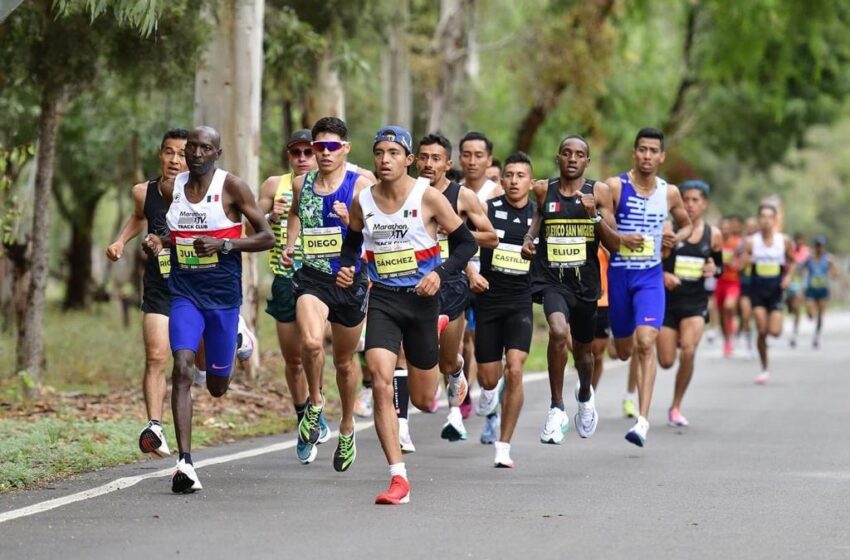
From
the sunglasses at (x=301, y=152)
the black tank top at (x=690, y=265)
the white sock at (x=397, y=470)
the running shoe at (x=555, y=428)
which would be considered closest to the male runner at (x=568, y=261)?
the running shoe at (x=555, y=428)

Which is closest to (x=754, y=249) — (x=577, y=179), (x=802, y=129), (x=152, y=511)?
(x=577, y=179)

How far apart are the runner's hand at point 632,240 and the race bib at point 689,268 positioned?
2.80m

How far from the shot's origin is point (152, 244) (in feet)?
37.4

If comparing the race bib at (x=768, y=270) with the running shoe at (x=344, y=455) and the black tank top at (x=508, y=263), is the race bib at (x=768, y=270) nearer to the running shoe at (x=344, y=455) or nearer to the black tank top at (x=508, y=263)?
the black tank top at (x=508, y=263)

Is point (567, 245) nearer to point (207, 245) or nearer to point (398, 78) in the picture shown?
point (207, 245)

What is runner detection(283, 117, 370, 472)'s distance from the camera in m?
11.4

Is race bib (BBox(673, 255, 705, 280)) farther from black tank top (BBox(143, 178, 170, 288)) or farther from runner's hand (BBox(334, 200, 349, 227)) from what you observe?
black tank top (BBox(143, 178, 170, 288))

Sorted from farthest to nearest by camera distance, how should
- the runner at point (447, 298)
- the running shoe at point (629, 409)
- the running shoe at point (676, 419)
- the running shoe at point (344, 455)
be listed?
the running shoe at point (629, 409), the running shoe at point (676, 419), the runner at point (447, 298), the running shoe at point (344, 455)

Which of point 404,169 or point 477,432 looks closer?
point 404,169

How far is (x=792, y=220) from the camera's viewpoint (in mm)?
74250

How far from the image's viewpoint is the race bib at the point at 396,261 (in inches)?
402

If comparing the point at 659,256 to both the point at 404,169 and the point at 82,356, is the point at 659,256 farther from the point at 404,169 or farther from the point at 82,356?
the point at 82,356

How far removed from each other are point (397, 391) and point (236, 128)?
222 inches

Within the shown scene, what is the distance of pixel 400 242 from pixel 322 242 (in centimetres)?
136
